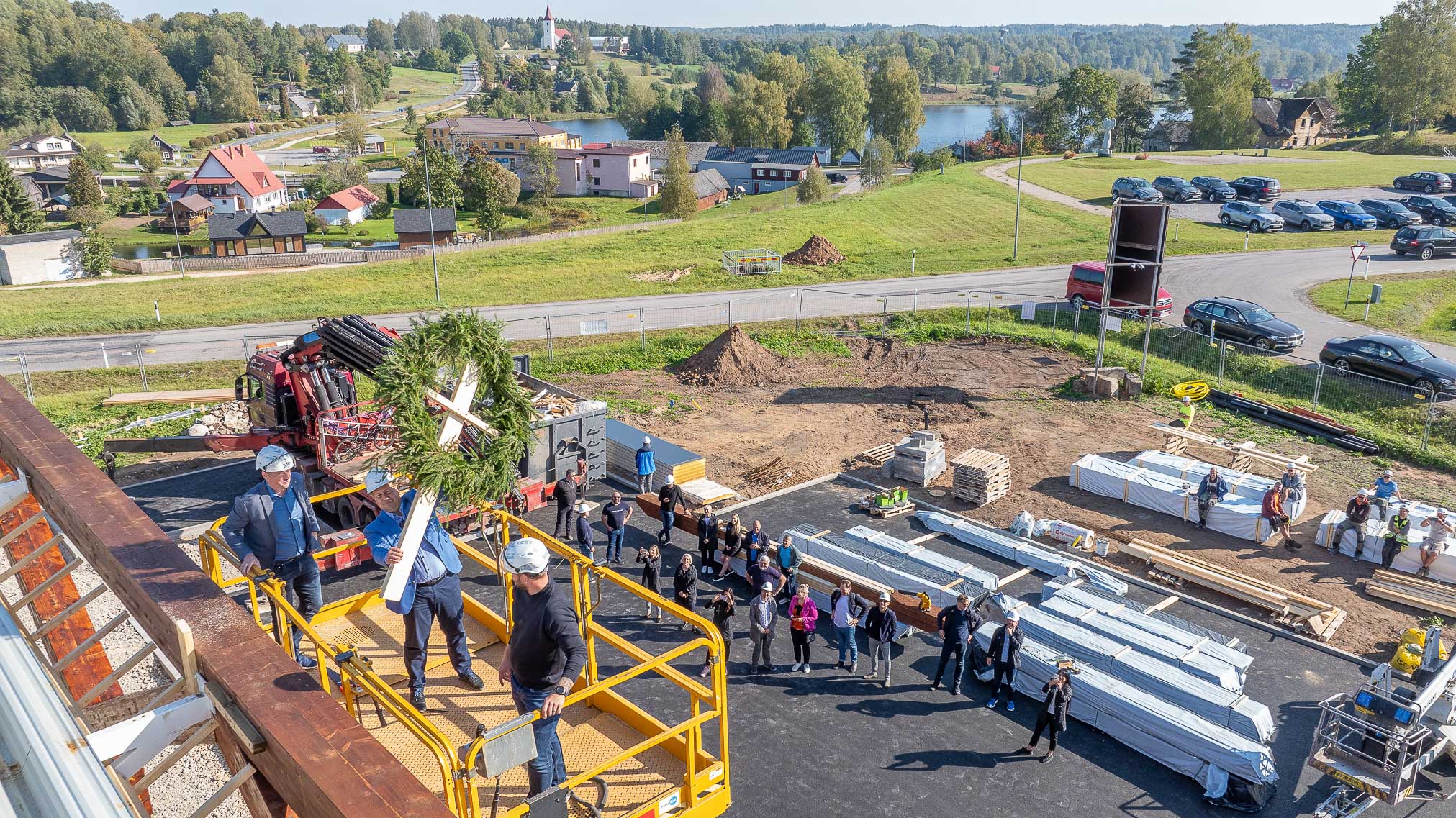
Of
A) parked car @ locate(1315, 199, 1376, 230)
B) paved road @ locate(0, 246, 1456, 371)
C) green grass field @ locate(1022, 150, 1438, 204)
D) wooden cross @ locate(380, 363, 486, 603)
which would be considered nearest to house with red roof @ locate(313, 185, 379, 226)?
paved road @ locate(0, 246, 1456, 371)

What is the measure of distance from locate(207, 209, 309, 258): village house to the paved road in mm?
40652

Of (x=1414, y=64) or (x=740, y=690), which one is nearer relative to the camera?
(x=740, y=690)

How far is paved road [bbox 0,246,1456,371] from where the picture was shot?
115 feet

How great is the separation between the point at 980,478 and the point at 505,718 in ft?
51.8

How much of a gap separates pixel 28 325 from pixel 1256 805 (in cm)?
4669

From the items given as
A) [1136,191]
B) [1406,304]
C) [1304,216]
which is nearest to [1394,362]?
[1406,304]

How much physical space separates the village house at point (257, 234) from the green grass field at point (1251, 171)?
58.1 m

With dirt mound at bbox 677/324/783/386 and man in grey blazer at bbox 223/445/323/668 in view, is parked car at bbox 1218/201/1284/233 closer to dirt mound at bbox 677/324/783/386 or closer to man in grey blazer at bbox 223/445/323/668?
dirt mound at bbox 677/324/783/386

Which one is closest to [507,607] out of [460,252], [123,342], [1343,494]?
[1343,494]

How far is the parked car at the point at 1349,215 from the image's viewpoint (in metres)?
51.2

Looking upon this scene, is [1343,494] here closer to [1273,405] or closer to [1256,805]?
[1273,405]

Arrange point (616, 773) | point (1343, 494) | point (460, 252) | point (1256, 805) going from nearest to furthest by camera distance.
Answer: point (616, 773), point (1256, 805), point (1343, 494), point (460, 252)

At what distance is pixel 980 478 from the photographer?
2106 cm

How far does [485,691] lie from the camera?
743cm
